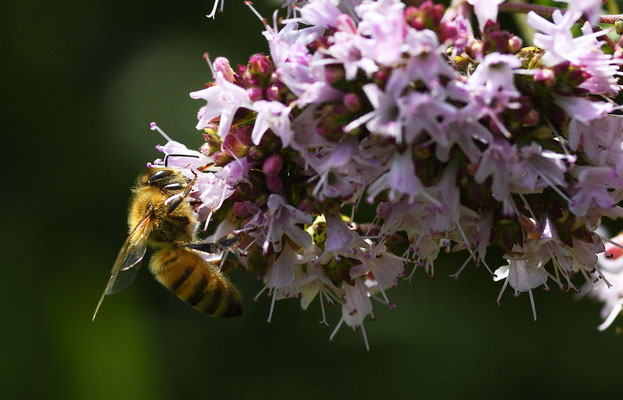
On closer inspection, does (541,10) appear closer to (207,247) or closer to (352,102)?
(352,102)

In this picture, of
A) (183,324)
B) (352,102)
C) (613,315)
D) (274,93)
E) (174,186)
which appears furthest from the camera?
(183,324)

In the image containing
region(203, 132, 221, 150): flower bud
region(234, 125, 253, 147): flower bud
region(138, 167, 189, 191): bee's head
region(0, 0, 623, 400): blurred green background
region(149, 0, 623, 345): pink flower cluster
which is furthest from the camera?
region(0, 0, 623, 400): blurred green background

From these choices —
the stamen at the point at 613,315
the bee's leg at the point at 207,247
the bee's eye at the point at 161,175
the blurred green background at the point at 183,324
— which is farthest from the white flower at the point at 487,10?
the blurred green background at the point at 183,324

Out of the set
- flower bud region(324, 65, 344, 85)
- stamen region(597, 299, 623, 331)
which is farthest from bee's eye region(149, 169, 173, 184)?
stamen region(597, 299, 623, 331)

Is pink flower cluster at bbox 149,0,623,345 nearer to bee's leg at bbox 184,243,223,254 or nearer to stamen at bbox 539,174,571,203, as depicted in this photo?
stamen at bbox 539,174,571,203

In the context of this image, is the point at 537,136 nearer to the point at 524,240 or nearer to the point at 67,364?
the point at 524,240

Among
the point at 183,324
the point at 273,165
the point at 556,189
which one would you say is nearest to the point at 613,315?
the point at 556,189
